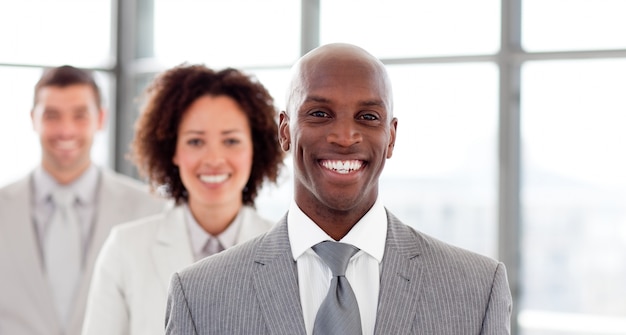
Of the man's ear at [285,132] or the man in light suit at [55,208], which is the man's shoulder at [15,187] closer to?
the man in light suit at [55,208]

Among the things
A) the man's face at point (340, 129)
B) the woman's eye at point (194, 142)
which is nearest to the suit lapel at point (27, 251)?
the woman's eye at point (194, 142)

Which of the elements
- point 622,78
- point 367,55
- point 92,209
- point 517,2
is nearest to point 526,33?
point 517,2

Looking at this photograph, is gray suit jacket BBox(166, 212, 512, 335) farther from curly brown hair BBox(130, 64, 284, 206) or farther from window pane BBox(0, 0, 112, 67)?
window pane BBox(0, 0, 112, 67)

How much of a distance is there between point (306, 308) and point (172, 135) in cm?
164

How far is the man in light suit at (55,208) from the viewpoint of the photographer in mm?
3904

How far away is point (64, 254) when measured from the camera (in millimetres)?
4020

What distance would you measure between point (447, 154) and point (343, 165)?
12.9 feet

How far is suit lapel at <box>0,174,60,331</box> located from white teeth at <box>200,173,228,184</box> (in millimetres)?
1148

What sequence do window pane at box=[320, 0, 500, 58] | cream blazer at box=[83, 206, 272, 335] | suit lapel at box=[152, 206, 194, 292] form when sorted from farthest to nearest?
window pane at box=[320, 0, 500, 58]
suit lapel at box=[152, 206, 194, 292]
cream blazer at box=[83, 206, 272, 335]

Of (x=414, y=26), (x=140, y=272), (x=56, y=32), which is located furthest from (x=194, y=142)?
(x=56, y=32)

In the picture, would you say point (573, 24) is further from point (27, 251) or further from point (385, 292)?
point (385, 292)

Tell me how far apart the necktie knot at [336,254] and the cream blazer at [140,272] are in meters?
1.26

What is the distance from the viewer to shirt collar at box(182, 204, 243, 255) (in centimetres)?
315

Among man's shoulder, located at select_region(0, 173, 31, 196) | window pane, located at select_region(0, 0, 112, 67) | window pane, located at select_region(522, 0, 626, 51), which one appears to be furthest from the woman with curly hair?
window pane, located at select_region(0, 0, 112, 67)
